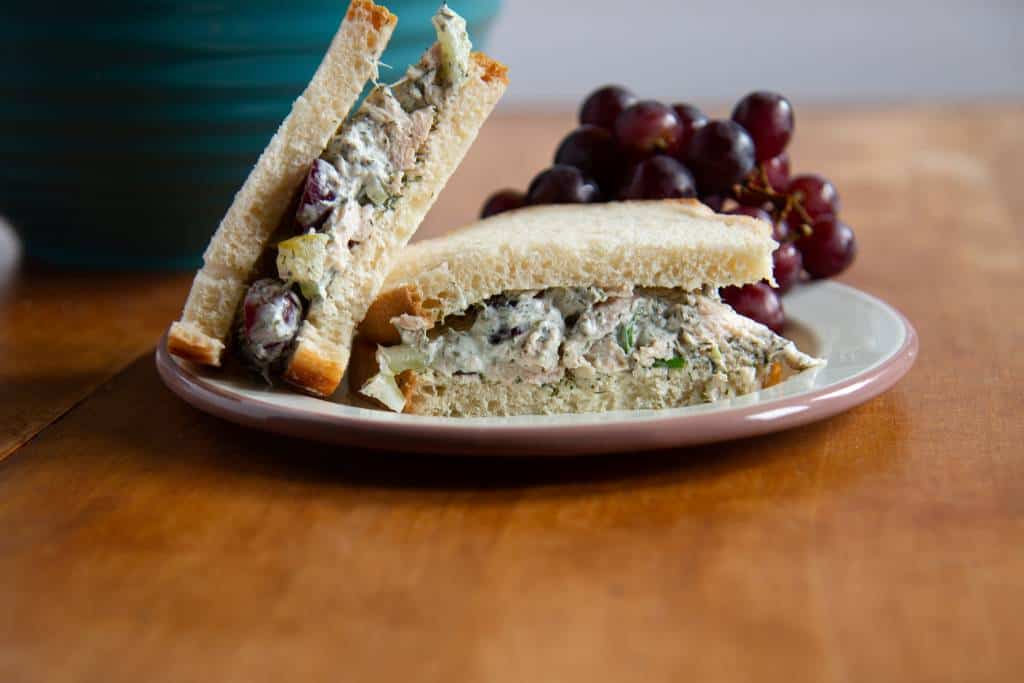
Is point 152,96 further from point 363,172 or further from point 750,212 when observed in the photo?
point 750,212

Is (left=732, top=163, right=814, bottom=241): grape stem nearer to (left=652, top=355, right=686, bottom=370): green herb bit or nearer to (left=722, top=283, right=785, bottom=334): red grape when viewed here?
(left=722, top=283, right=785, bottom=334): red grape

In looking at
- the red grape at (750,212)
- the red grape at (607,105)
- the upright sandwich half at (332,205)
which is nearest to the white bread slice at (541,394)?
the upright sandwich half at (332,205)

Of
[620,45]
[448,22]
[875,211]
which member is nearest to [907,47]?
[620,45]

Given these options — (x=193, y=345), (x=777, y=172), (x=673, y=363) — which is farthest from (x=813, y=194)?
(x=193, y=345)

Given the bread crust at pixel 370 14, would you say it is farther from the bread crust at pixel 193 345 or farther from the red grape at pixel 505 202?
the red grape at pixel 505 202

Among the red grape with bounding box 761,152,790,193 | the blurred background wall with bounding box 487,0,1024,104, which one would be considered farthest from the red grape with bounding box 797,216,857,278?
the blurred background wall with bounding box 487,0,1024,104

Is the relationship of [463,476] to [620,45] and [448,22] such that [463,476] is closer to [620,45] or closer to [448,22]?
[448,22]
